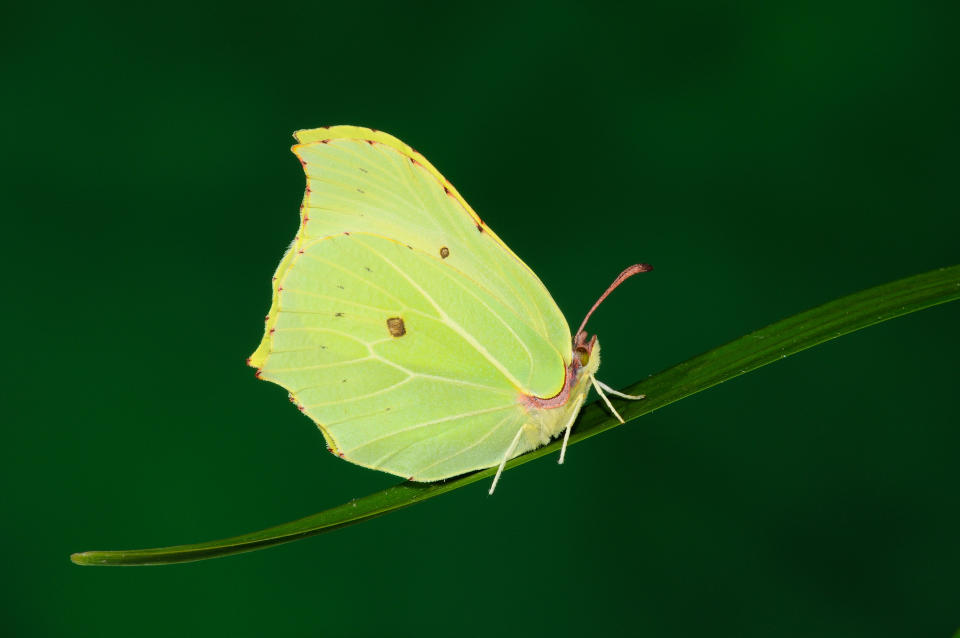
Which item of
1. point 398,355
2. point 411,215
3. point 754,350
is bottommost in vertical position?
point 754,350

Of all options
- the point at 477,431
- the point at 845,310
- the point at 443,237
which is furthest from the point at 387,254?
the point at 845,310

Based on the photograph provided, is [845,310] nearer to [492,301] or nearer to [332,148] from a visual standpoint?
[492,301]

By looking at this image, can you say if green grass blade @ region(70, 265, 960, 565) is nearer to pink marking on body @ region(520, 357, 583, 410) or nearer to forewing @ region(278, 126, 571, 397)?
pink marking on body @ region(520, 357, 583, 410)

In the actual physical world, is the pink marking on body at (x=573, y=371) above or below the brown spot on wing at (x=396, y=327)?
below

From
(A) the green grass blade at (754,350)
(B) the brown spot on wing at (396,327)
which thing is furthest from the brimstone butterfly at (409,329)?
(A) the green grass blade at (754,350)

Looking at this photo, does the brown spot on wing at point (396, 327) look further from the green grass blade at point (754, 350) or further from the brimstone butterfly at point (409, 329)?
the green grass blade at point (754, 350)

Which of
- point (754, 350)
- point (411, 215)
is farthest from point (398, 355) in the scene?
point (754, 350)

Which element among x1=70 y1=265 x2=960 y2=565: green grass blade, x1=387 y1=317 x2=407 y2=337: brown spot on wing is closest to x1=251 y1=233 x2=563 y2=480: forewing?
x1=387 y1=317 x2=407 y2=337: brown spot on wing

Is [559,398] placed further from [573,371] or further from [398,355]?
[398,355]

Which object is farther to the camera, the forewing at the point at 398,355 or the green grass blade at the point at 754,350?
the forewing at the point at 398,355
